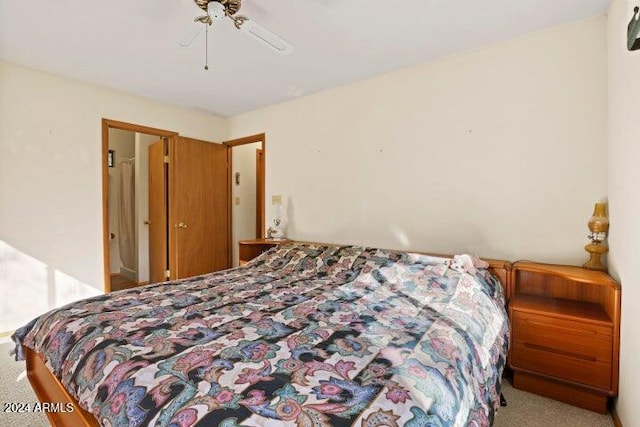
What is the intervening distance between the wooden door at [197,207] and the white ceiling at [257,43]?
1.04 metres

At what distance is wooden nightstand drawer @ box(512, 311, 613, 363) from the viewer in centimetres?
171

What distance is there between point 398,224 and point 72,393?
2.44 metres

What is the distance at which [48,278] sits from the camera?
2904 millimetres

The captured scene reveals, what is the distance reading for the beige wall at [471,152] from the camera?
6.79 ft

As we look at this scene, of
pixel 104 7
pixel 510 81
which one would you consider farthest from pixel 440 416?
pixel 104 7

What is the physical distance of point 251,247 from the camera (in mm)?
3590

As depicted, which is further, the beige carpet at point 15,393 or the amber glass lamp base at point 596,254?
the amber glass lamp base at point 596,254

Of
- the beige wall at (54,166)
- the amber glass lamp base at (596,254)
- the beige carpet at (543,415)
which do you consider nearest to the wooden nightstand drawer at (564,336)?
the beige carpet at (543,415)

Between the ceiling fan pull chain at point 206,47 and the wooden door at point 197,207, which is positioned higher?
the ceiling fan pull chain at point 206,47

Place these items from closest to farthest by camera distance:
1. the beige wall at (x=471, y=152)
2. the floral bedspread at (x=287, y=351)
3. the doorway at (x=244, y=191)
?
the floral bedspread at (x=287, y=351)
the beige wall at (x=471, y=152)
the doorway at (x=244, y=191)

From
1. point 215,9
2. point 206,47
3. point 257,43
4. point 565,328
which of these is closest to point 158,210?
point 206,47

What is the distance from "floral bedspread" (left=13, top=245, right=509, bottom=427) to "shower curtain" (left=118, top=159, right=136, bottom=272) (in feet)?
11.6

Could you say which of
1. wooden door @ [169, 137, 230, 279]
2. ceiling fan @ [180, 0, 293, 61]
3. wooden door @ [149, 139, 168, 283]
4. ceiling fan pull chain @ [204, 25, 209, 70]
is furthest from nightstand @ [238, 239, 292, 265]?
ceiling fan @ [180, 0, 293, 61]

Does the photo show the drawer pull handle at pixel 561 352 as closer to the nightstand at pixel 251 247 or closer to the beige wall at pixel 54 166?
the nightstand at pixel 251 247
